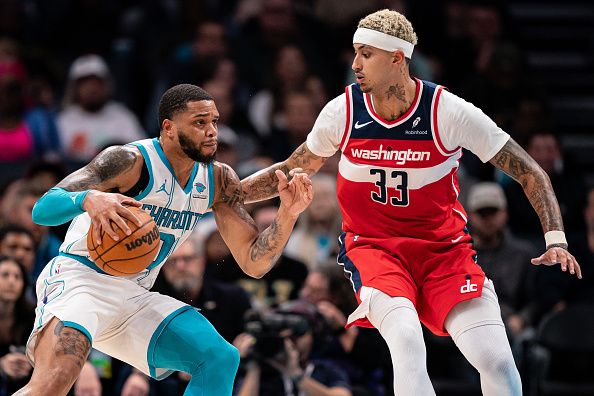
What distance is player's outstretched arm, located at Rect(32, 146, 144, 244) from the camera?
5836 millimetres

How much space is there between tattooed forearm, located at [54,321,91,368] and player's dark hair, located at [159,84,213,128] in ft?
4.33

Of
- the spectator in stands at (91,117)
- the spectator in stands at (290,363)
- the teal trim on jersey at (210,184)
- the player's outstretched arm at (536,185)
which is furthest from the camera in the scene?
the spectator in stands at (91,117)

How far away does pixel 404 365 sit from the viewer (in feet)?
19.7

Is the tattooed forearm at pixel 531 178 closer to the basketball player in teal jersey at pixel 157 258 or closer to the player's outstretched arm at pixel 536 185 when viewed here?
→ the player's outstretched arm at pixel 536 185

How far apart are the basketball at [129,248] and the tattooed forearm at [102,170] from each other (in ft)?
0.82

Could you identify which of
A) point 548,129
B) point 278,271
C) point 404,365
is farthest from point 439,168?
point 548,129

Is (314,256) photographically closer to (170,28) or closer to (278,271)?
(278,271)

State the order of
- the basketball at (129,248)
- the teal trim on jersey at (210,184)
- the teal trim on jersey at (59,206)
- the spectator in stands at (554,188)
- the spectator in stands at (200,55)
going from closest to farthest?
the teal trim on jersey at (59,206)
the basketball at (129,248)
the teal trim on jersey at (210,184)
the spectator in stands at (554,188)
the spectator in stands at (200,55)

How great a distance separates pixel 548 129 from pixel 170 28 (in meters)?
4.30

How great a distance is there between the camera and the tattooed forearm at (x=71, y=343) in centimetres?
599

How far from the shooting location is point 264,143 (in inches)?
457

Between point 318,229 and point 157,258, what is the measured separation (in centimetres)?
387

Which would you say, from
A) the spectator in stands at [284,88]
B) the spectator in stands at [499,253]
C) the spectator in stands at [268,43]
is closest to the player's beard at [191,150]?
the spectator in stands at [499,253]

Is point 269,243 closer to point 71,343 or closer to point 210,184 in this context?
point 210,184
